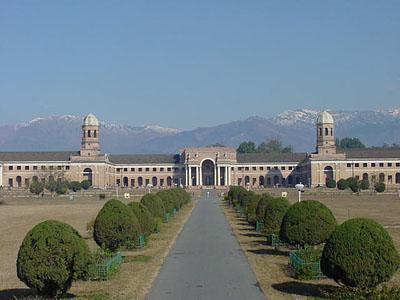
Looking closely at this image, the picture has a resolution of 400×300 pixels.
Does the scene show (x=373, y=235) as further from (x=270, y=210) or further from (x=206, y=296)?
(x=270, y=210)

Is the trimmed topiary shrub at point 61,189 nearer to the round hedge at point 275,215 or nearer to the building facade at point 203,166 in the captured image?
the building facade at point 203,166

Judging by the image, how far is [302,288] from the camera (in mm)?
18688

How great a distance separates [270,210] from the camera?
32.5 metres

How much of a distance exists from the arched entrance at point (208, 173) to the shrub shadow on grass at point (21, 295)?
14130cm

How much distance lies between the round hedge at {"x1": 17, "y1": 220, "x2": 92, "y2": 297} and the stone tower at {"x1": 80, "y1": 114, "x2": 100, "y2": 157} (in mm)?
132521

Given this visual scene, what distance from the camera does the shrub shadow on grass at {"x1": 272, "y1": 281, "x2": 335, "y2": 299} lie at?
17.8m

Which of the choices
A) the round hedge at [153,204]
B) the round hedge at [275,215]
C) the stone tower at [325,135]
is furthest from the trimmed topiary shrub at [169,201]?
the stone tower at [325,135]

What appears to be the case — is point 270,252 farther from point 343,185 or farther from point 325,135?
point 325,135

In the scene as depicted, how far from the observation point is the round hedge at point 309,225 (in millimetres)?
24141

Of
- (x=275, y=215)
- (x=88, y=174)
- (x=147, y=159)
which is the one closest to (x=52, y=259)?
(x=275, y=215)

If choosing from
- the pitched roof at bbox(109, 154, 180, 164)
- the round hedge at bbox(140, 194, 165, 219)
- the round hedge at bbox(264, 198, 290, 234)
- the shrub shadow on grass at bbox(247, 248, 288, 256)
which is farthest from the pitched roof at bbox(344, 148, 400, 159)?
the shrub shadow on grass at bbox(247, 248, 288, 256)

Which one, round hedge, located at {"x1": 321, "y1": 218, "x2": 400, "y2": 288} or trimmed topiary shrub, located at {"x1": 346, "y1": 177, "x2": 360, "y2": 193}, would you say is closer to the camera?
round hedge, located at {"x1": 321, "y1": 218, "x2": 400, "y2": 288}

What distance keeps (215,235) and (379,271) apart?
64.1 feet

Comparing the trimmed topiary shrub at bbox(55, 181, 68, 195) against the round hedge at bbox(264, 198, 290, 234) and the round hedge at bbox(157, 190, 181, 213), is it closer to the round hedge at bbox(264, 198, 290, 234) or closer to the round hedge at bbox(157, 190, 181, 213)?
the round hedge at bbox(157, 190, 181, 213)
